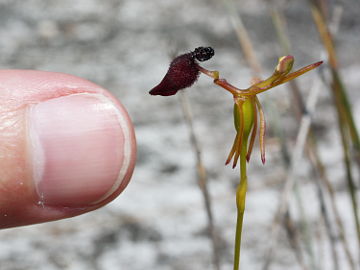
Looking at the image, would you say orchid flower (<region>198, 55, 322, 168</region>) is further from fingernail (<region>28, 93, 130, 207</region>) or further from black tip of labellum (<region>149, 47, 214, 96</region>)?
fingernail (<region>28, 93, 130, 207</region>)

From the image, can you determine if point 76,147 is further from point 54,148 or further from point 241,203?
point 241,203

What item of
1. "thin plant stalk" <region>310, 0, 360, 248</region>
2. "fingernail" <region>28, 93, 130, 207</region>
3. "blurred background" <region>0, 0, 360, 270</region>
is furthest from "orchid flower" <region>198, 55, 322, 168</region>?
"blurred background" <region>0, 0, 360, 270</region>

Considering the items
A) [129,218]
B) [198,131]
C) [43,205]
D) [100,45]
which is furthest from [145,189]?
[43,205]

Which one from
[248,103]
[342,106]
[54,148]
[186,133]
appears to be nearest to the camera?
[248,103]

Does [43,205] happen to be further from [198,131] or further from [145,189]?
[198,131]

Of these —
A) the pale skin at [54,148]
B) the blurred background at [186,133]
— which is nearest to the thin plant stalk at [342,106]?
the blurred background at [186,133]

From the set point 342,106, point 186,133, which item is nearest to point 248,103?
point 342,106
